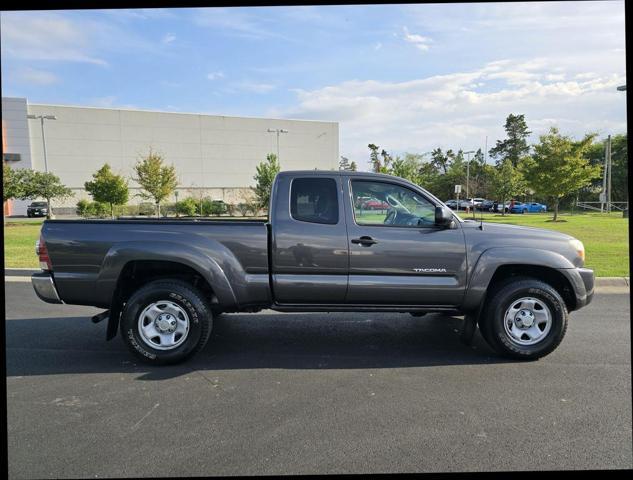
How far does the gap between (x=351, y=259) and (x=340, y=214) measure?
19.4 inches

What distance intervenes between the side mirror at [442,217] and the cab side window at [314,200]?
1.04 m

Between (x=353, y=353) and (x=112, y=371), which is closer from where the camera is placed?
(x=112, y=371)

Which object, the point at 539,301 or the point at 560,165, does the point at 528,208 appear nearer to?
the point at 560,165

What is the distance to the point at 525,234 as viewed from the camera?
4.68 metres

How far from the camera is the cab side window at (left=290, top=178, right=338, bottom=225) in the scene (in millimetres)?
4625

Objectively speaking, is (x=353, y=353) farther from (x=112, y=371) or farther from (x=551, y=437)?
(x=112, y=371)

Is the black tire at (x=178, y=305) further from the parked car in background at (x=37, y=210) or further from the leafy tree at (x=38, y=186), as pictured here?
the parked car in background at (x=37, y=210)

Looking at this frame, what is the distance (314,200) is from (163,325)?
2.03 meters

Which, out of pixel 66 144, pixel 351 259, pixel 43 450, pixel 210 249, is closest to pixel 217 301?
pixel 210 249

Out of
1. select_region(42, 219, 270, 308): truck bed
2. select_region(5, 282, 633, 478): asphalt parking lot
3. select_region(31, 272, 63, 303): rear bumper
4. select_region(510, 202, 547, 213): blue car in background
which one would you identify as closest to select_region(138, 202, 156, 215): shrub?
select_region(510, 202, 547, 213): blue car in background

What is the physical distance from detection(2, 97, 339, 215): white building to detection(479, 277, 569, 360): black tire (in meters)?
43.0

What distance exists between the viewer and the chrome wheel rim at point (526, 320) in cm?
458

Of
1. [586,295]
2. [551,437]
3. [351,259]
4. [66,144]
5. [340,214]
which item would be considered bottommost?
[551,437]

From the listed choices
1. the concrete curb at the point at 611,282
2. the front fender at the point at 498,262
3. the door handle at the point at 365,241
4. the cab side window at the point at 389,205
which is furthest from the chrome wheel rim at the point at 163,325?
the concrete curb at the point at 611,282
